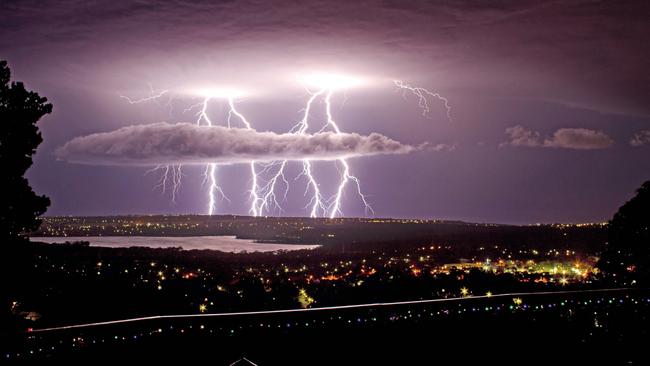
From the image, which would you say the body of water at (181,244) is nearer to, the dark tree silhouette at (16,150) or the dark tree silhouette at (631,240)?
the dark tree silhouette at (631,240)

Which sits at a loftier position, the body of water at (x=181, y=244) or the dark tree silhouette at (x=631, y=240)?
the dark tree silhouette at (x=631, y=240)

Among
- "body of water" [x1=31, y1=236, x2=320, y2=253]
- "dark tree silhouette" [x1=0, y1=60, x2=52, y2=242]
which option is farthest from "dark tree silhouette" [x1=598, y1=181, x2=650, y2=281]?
"body of water" [x1=31, y1=236, x2=320, y2=253]

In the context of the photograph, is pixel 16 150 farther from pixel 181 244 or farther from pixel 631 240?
pixel 181 244

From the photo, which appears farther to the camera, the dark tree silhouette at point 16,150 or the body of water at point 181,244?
→ the body of water at point 181,244

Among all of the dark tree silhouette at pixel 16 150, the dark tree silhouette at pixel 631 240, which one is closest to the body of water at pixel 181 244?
the dark tree silhouette at pixel 631 240

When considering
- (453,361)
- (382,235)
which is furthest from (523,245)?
(453,361)
